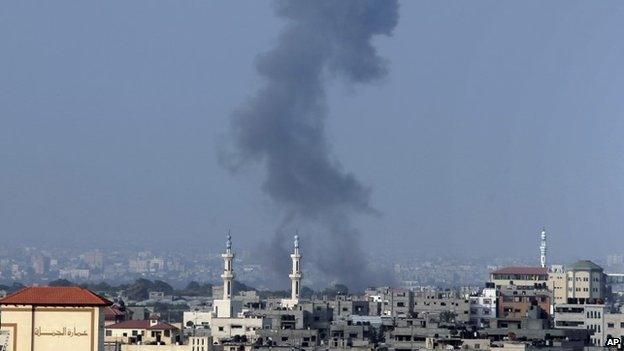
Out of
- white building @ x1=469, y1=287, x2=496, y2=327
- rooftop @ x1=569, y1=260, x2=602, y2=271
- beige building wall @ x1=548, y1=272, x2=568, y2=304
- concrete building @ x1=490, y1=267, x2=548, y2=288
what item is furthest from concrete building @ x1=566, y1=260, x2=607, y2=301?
white building @ x1=469, y1=287, x2=496, y2=327

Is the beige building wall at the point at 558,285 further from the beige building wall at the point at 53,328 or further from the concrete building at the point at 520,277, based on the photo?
the beige building wall at the point at 53,328

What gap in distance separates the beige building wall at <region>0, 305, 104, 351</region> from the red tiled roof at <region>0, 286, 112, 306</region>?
149 mm

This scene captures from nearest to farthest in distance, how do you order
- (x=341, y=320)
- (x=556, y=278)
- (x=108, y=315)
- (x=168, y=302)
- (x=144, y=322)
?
(x=144, y=322) < (x=108, y=315) < (x=341, y=320) < (x=556, y=278) < (x=168, y=302)

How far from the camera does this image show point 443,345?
301 ft

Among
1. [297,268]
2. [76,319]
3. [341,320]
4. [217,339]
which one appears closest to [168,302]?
[297,268]

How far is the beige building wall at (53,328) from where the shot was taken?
57656 mm

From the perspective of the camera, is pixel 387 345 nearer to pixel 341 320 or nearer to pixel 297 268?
pixel 341 320

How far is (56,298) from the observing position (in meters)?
58.2

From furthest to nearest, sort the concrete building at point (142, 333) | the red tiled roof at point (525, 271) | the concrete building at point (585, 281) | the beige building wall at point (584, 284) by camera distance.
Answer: the red tiled roof at point (525, 271)
the concrete building at point (585, 281)
the beige building wall at point (584, 284)
the concrete building at point (142, 333)

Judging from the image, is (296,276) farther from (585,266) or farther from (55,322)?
(55,322)

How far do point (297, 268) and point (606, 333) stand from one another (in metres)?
31.9

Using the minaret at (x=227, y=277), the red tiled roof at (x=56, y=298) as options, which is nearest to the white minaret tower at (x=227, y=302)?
the minaret at (x=227, y=277)

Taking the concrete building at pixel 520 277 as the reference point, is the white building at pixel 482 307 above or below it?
below

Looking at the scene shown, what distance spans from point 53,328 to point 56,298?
74cm
